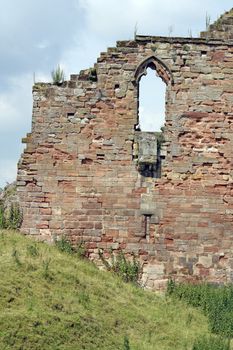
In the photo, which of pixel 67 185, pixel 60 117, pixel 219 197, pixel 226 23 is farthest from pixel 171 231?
pixel 226 23

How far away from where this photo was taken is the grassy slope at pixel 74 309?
33.2 feet

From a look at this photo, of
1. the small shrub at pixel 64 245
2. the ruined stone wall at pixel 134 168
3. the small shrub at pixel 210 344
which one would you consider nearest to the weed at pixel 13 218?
the ruined stone wall at pixel 134 168

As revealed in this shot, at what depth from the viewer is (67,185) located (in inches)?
570

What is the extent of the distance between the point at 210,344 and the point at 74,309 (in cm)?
224

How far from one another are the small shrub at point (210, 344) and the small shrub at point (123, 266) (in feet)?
10.1

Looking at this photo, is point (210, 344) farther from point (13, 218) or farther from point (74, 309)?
point (13, 218)

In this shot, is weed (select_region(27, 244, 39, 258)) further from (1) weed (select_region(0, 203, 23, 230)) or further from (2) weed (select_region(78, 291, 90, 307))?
(2) weed (select_region(78, 291, 90, 307))

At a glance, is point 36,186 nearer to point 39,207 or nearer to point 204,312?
point 39,207

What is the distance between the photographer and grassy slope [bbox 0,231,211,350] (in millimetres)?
10133

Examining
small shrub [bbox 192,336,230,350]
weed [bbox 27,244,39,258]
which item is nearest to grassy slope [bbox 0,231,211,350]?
weed [bbox 27,244,39,258]

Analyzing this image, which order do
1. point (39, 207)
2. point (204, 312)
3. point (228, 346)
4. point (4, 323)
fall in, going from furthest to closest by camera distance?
point (39, 207)
point (204, 312)
point (228, 346)
point (4, 323)

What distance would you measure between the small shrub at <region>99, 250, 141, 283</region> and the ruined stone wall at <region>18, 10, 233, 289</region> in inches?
6.6

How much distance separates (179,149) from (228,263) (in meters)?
2.62

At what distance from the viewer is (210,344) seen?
433 inches
